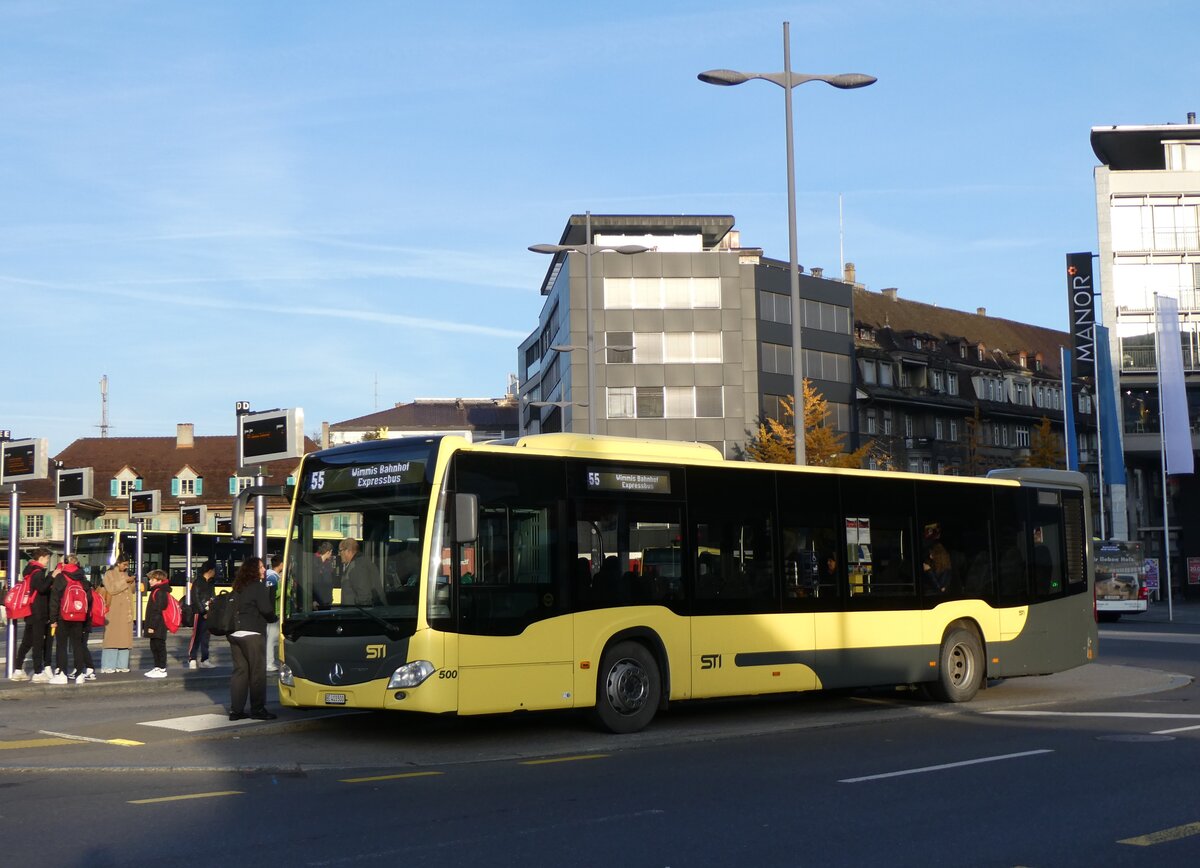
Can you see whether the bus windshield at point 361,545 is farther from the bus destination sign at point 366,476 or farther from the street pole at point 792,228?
the street pole at point 792,228

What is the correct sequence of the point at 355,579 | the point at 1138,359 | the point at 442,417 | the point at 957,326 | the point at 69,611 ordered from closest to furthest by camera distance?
the point at 355,579 < the point at 69,611 < the point at 1138,359 < the point at 957,326 < the point at 442,417

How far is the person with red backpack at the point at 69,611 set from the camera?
2028 cm

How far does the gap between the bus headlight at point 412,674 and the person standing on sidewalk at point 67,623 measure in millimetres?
8861

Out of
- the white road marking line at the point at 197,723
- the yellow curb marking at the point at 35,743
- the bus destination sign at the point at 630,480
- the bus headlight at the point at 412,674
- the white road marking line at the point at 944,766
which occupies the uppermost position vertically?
the bus destination sign at the point at 630,480

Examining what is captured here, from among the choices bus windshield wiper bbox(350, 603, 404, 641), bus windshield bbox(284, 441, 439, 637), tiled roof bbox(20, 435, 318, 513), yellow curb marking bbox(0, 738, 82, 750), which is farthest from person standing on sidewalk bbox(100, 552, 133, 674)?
tiled roof bbox(20, 435, 318, 513)

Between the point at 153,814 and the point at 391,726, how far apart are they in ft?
19.1

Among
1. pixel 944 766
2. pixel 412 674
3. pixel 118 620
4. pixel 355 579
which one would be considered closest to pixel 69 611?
pixel 118 620

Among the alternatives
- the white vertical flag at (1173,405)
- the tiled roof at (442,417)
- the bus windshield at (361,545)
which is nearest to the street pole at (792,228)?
the bus windshield at (361,545)

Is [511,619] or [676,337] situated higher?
[676,337]

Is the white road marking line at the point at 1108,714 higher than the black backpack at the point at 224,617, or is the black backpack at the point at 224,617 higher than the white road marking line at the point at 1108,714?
the black backpack at the point at 224,617

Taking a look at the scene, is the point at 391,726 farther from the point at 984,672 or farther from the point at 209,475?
the point at 209,475

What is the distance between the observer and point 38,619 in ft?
69.5

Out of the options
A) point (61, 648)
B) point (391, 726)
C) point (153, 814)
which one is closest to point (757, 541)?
point (391, 726)

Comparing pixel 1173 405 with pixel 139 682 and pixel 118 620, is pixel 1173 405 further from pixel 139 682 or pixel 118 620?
pixel 139 682
